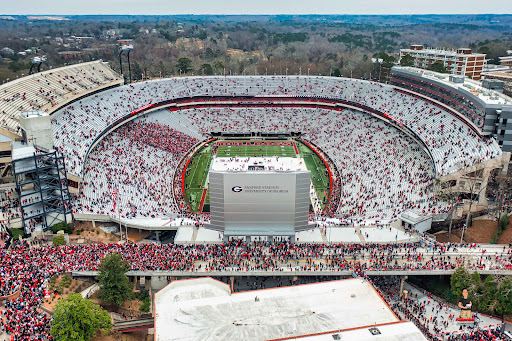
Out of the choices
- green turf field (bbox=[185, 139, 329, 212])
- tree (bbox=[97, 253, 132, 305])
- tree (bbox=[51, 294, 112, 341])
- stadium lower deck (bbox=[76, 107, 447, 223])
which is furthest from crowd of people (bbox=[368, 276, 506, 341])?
green turf field (bbox=[185, 139, 329, 212])

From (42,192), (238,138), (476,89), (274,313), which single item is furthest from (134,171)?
(476,89)

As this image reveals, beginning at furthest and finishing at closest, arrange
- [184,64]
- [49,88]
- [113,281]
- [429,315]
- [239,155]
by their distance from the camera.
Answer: [184,64], [239,155], [49,88], [429,315], [113,281]

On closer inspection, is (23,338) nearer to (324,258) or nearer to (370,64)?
(324,258)

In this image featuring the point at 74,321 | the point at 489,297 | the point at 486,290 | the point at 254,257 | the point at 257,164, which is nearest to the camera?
the point at 74,321

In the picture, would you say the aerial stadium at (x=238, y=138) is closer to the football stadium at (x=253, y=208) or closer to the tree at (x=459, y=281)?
the football stadium at (x=253, y=208)

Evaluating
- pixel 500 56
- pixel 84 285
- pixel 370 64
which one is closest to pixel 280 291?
pixel 84 285

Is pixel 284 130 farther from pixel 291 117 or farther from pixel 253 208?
pixel 253 208

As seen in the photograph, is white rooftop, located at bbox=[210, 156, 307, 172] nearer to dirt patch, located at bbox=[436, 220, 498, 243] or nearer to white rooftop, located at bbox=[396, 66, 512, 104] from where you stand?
dirt patch, located at bbox=[436, 220, 498, 243]
